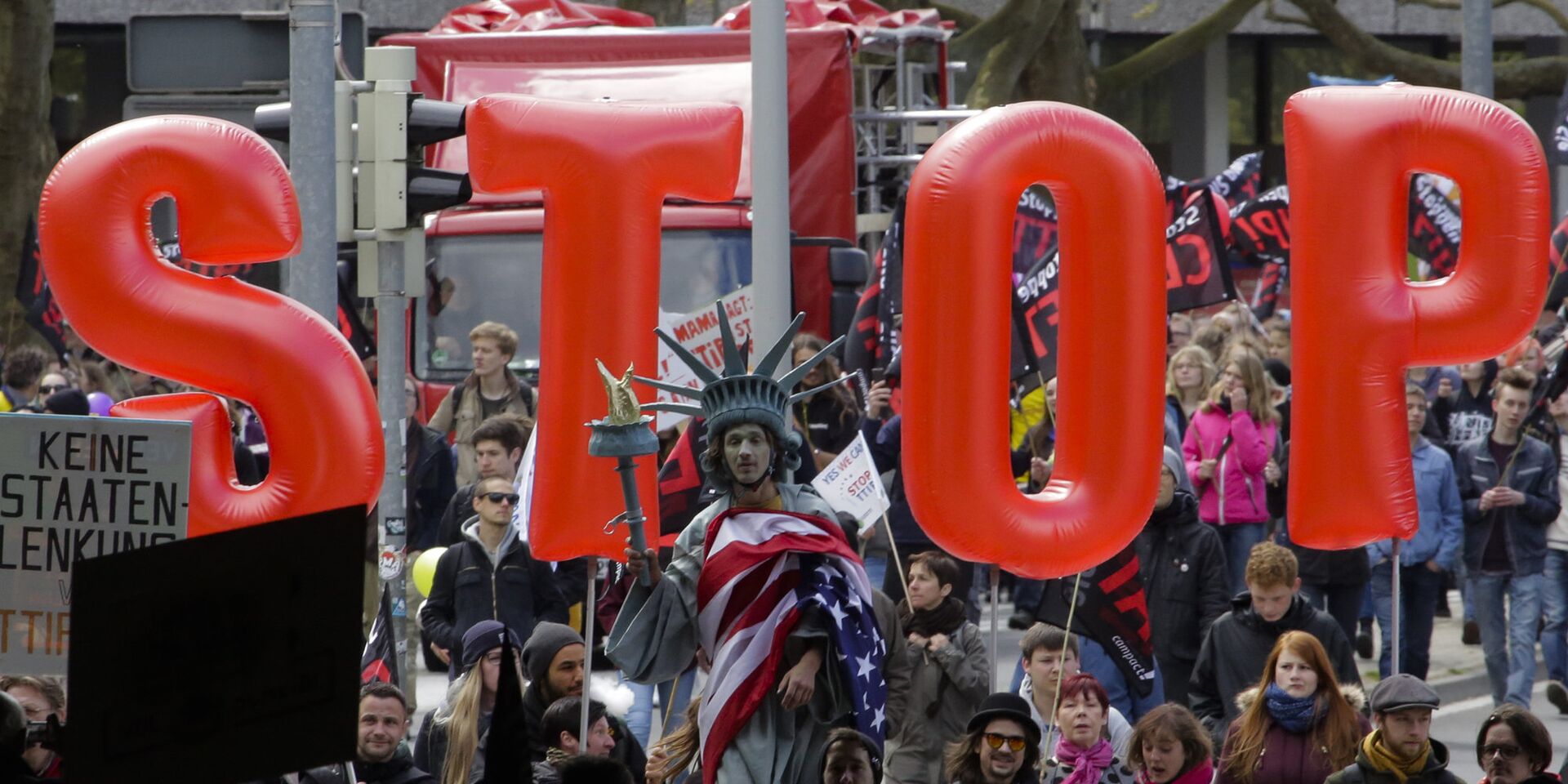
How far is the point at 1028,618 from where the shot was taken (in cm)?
1428

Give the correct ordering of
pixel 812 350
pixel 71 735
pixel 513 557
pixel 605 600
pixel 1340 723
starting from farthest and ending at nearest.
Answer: pixel 812 350
pixel 513 557
pixel 1340 723
pixel 605 600
pixel 71 735

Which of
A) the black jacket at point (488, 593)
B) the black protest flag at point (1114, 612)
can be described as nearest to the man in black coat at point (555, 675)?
the black jacket at point (488, 593)

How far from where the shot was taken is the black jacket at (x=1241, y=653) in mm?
9258

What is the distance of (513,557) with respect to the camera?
31.9 feet

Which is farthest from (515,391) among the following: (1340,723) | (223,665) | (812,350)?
(223,665)

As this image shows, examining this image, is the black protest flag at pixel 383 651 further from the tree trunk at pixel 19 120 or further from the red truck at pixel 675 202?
the tree trunk at pixel 19 120

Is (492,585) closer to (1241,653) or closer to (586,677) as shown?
(586,677)

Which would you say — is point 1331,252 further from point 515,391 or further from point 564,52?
point 564,52

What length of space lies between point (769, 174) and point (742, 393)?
10.5ft

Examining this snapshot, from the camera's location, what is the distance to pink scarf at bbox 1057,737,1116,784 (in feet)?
27.0

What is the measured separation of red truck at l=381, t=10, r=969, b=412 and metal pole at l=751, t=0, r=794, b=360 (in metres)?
3.04

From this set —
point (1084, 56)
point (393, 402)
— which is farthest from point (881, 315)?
point (1084, 56)

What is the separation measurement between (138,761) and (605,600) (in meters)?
3.30

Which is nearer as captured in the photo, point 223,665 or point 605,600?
point 223,665
